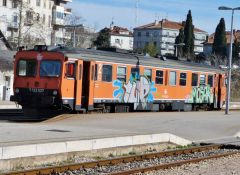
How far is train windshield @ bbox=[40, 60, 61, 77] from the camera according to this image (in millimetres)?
21797

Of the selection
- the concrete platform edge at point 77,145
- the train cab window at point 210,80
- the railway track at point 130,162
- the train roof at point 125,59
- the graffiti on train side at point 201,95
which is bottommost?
the railway track at point 130,162

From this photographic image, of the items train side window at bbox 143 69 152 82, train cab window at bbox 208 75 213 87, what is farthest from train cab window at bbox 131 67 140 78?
train cab window at bbox 208 75 213 87

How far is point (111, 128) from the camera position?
753 inches

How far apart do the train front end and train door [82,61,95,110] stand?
5.00ft

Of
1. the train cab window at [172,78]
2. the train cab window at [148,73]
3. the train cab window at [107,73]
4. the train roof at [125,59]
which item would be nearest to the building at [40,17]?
the train roof at [125,59]

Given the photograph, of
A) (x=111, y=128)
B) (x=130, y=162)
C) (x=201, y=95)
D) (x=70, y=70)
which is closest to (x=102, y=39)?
(x=201, y=95)

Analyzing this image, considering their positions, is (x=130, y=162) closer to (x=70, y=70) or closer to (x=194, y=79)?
(x=70, y=70)

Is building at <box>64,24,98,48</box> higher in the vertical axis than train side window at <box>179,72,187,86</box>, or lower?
higher

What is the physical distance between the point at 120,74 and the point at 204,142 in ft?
26.4

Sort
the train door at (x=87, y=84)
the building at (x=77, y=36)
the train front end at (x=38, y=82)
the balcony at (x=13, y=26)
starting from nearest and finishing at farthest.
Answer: the train front end at (x=38, y=82)
the train door at (x=87, y=84)
the building at (x=77, y=36)
the balcony at (x=13, y=26)

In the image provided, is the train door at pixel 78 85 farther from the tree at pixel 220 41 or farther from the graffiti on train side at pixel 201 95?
the tree at pixel 220 41

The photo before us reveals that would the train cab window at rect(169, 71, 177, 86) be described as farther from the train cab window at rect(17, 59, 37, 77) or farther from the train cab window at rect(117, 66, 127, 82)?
the train cab window at rect(17, 59, 37, 77)

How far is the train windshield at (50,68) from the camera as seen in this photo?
2180 cm

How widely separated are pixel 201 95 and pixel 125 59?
895cm
